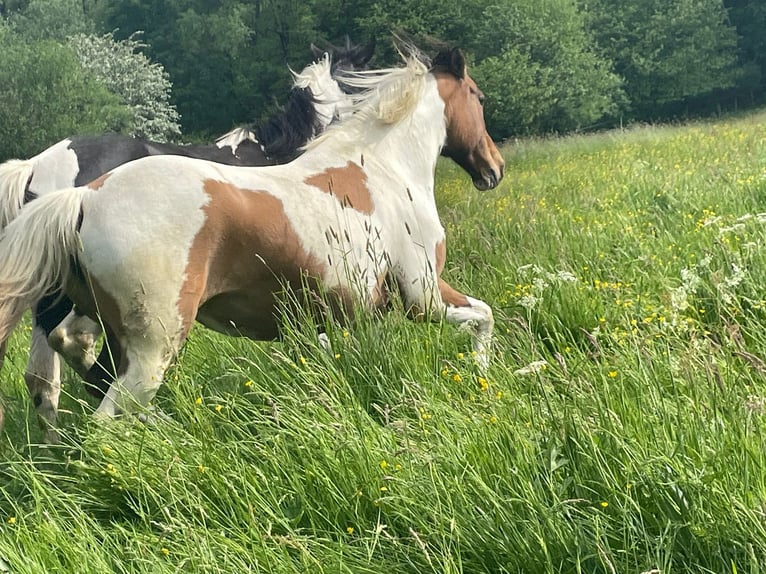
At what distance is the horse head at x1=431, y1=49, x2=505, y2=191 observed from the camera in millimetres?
4594

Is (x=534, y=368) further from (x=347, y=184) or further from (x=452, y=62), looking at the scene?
(x=452, y=62)

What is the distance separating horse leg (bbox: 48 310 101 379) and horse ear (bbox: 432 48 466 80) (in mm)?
2782

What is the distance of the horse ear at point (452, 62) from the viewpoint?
4.58m

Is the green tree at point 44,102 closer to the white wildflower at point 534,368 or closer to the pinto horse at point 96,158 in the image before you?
the pinto horse at point 96,158

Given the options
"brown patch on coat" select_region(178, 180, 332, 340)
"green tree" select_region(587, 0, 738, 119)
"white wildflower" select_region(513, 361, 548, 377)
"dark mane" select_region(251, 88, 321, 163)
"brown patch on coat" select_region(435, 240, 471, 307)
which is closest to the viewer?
"white wildflower" select_region(513, 361, 548, 377)

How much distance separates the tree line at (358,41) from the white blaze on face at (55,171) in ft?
72.0

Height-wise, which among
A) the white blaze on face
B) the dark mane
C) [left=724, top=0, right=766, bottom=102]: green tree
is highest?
the white blaze on face

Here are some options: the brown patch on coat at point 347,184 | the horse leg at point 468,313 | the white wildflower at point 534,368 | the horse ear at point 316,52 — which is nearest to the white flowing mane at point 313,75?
the horse ear at point 316,52

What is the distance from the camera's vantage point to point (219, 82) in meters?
43.4

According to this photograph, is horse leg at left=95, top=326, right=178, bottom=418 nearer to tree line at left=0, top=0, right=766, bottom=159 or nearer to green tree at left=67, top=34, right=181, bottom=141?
tree line at left=0, top=0, right=766, bottom=159

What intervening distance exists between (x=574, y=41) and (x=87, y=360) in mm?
36175

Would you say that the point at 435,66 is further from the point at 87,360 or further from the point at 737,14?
the point at 737,14

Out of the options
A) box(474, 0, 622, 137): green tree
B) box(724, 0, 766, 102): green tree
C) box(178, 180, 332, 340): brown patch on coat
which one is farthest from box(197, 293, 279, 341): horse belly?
box(724, 0, 766, 102): green tree

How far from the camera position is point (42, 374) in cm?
399
